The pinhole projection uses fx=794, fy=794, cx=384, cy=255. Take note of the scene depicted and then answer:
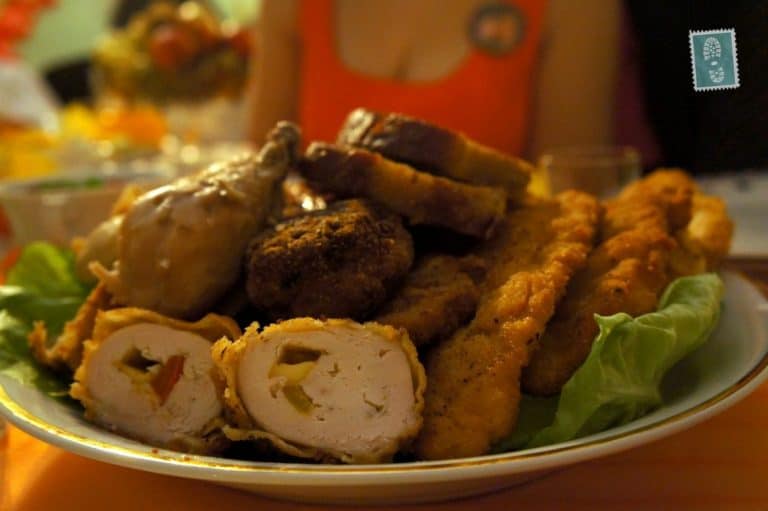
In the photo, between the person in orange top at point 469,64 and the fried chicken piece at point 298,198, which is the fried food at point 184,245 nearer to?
the fried chicken piece at point 298,198

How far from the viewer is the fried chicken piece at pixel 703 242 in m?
1.10

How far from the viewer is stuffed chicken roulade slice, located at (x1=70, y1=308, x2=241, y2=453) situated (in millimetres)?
841

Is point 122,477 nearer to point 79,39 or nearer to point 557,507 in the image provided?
point 557,507

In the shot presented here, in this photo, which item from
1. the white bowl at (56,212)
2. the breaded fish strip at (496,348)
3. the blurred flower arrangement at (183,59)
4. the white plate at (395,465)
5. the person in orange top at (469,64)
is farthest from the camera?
the blurred flower arrangement at (183,59)

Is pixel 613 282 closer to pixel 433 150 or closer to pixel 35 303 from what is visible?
pixel 433 150

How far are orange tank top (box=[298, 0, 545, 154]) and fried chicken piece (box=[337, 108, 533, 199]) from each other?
1287mm

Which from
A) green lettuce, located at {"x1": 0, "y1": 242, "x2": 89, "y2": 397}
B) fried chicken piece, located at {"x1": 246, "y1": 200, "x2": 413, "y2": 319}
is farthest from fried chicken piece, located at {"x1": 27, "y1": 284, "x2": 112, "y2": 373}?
fried chicken piece, located at {"x1": 246, "y1": 200, "x2": 413, "y2": 319}

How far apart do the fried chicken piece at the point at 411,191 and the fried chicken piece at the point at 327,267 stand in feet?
0.27

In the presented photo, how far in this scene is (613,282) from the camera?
0.93 metres

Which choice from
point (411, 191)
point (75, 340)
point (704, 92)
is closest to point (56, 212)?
point (75, 340)

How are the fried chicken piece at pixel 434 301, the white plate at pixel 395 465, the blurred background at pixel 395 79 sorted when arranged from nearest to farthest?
the white plate at pixel 395 465
the fried chicken piece at pixel 434 301
the blurred background at pixel 395 79

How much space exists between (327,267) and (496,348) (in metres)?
0.20

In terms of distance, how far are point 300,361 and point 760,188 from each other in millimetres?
1373

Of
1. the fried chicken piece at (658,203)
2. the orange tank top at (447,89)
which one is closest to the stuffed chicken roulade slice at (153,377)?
the fried chicken piece at (658,203)
